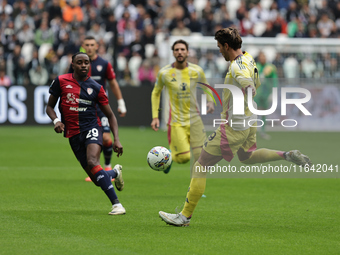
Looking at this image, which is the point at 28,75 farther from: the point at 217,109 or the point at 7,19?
the point at 217,109

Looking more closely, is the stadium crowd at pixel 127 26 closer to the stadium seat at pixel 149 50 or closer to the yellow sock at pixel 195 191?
the stadium seat at pixel 149 50

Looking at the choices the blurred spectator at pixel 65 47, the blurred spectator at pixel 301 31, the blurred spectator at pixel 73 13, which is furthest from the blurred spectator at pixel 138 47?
the blurred spectator at pixel 301 31

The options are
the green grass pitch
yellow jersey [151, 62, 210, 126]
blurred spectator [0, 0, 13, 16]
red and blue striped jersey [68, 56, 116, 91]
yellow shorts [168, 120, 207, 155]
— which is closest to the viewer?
the green grass pitch

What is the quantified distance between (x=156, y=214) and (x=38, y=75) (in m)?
15.7

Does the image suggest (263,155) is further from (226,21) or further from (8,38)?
(226,21)

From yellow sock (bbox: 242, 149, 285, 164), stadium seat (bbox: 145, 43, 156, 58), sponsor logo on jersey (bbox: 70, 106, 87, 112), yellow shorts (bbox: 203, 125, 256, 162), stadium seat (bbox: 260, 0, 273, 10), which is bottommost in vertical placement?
yellow sock (bbox: 242, 149, 285, 164)

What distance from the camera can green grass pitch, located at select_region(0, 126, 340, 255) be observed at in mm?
6379

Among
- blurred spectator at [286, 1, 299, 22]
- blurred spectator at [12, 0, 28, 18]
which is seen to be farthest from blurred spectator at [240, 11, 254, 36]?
blurred spectator at [12, 0, 28, 18]

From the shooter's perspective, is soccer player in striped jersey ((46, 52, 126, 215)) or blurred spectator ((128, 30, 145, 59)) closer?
soccer player in striped jersey ((46, 52, 126, 215))

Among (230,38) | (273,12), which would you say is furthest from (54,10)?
(230,38)

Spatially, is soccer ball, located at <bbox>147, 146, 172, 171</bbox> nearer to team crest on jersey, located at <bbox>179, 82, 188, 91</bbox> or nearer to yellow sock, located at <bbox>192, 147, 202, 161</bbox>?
yellow sock, located at <bbox>192, 147, 202, 161</bbox>

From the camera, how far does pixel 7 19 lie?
948 inches

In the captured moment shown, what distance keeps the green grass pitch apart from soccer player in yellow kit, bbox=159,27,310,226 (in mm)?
359

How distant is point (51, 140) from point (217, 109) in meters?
10.4
